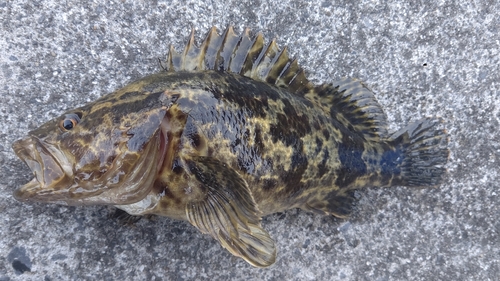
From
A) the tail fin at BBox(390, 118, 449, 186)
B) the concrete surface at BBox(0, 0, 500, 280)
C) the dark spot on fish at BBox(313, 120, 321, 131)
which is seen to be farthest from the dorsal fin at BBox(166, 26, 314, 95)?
the tail fin at BBox(390, 118, 449, 186)

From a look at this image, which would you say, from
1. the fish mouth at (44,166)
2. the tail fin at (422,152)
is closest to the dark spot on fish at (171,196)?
the fish mouth at (44,166)

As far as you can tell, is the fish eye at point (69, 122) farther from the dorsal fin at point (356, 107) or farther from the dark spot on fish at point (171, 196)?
the dorsal fin at point (356, 107)

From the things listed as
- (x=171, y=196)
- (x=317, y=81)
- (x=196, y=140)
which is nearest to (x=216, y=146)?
(x=196, y=140)

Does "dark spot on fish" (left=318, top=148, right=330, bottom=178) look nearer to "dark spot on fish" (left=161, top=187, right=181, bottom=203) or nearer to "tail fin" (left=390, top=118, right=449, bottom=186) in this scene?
"tail fin" (left=390, top=118, right=449, bottom=186)

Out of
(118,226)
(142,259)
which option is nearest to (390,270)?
(142,259)

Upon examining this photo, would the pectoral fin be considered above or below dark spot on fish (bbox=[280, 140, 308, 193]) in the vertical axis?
below
